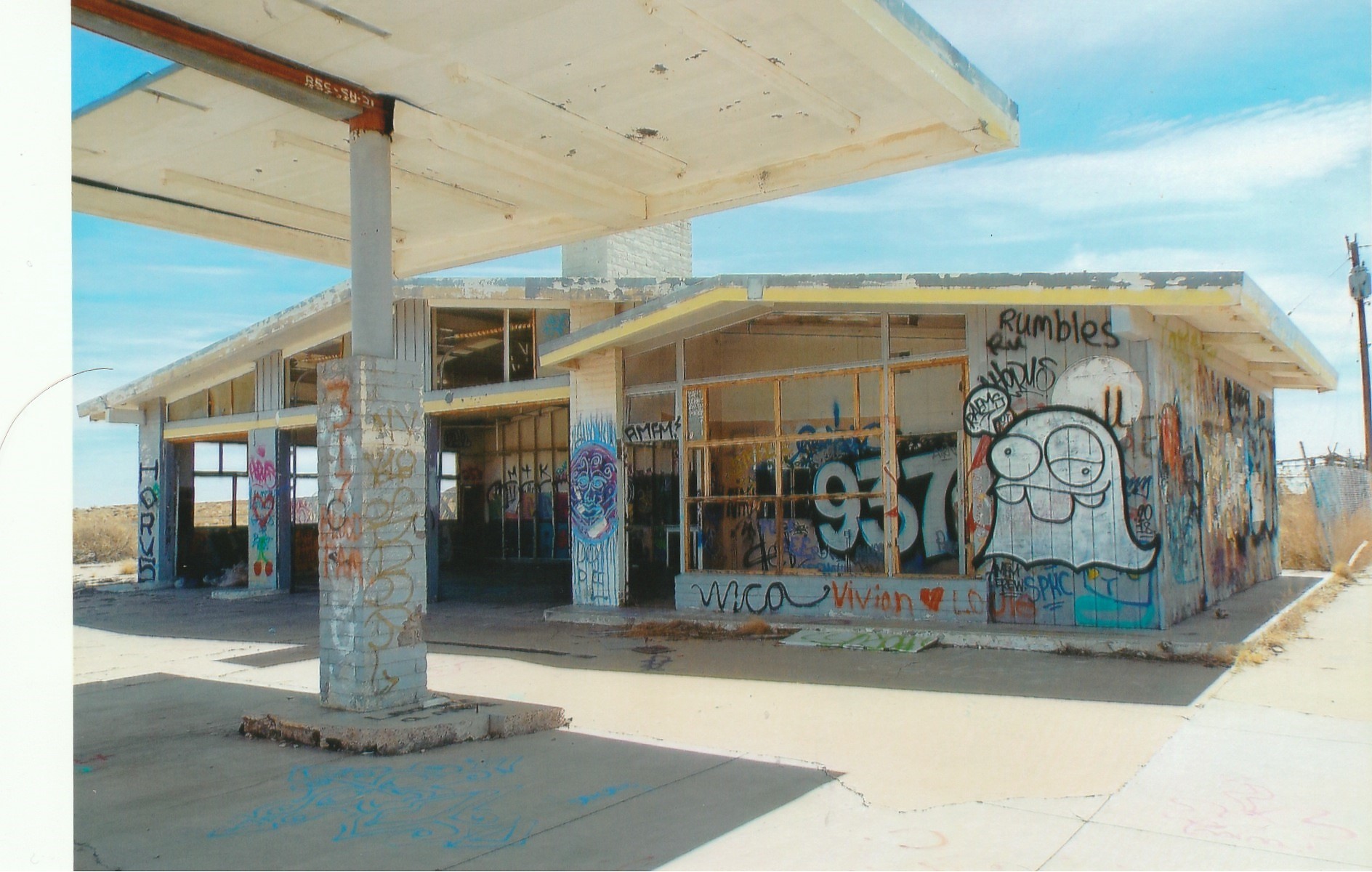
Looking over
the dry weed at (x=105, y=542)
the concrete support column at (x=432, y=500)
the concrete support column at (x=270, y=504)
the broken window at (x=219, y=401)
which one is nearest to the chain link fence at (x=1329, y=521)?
the concrete support column at (x=432, y=500)

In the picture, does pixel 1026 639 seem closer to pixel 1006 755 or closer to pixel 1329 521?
pixel 1006 755

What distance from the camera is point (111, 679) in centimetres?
958

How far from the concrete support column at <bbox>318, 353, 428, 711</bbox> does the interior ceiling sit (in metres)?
2.06

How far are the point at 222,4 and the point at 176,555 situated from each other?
681 inches

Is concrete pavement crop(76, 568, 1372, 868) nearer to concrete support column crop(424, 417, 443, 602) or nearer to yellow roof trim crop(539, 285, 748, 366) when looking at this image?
yellow roof trim crop(539, 285, 748, 366)

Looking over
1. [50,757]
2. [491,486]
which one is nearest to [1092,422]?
[50,757]

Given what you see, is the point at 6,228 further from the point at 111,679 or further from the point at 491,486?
the point at 491,486

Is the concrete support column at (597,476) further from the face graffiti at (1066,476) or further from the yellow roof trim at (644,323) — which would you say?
the face graffiti at (1066,476)

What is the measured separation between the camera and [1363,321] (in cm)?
2805

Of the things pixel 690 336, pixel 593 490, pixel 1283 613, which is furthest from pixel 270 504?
pixel 1283 613

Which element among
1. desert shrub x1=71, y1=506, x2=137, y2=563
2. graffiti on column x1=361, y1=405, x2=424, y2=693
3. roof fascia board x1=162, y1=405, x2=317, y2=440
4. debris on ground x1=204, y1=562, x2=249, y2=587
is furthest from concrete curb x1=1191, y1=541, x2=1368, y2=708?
desert shrub x1=71, y1=506, x2=137, y2=563

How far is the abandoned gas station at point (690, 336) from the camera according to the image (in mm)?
6605

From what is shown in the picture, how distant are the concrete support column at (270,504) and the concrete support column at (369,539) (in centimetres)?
1211

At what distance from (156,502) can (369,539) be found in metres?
16.3
